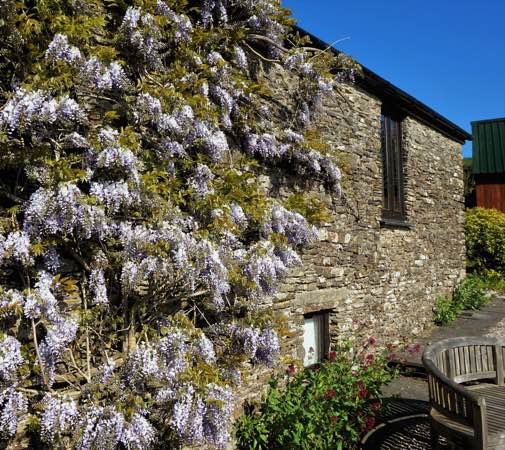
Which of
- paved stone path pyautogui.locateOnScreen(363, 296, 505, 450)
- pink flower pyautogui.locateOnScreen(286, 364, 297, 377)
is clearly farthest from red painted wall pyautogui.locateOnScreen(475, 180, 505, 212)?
A: pink flower pyautogui.locateOnScreen(286, 364, 297, 377)

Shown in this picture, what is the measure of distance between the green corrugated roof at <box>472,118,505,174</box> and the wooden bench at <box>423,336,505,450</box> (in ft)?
43.8

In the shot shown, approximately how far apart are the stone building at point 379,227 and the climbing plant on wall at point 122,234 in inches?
48.0

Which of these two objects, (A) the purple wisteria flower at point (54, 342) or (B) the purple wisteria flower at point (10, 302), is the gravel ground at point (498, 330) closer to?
(A) the purple wisteria flower at point (54, 342)

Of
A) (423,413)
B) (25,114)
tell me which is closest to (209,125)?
(25,114)

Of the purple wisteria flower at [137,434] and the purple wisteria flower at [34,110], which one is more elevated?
the purple wisteria flower at [34,110]

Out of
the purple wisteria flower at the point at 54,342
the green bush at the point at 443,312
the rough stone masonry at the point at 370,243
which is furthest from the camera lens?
the green bush at the point at 443,312

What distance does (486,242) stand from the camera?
12.4 metres

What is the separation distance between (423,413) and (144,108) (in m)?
3.90

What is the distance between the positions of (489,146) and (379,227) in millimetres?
11639

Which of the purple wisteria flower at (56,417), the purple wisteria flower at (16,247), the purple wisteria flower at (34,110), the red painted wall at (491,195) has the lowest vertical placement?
the purple wisteria flower at (56,417)

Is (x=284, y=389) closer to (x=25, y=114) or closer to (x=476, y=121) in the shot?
(x=25, y=114)

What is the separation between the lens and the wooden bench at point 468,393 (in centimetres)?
301

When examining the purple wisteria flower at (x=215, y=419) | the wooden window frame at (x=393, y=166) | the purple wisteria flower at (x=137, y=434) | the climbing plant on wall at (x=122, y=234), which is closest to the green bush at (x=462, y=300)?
the wooden window frame at (x=393, y=166)

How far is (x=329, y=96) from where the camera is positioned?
6258 millimetres
